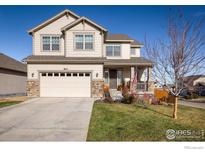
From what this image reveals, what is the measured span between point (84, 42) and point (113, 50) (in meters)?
3.63

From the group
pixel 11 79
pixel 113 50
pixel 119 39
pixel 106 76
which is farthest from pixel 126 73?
pixel 11 79

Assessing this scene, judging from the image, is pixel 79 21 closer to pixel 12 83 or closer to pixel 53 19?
pixel 53 19

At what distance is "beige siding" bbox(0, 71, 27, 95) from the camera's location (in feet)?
60.5

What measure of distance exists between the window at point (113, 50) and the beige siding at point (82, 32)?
257cm

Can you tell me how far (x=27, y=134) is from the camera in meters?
6.36

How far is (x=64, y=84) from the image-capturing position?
607 inches

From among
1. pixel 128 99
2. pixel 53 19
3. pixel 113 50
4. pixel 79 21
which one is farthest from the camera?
pixel 113 50

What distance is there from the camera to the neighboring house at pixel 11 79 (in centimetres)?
1855

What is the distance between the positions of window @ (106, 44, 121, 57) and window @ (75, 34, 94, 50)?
111 inches

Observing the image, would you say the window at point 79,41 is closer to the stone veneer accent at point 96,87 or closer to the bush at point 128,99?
the stone veneer accent at point 96,87

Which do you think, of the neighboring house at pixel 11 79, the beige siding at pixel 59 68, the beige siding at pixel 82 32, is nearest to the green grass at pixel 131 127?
the beige siding at pixel 59 68
